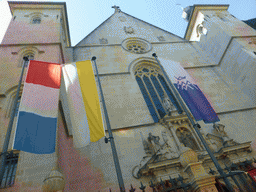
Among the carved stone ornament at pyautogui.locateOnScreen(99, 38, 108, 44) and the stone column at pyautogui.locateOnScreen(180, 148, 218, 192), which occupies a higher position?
the carved stone ornament at pyautogui.locateOnScreen(99, 38, 108, 44)

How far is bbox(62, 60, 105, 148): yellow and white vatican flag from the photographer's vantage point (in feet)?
17.6

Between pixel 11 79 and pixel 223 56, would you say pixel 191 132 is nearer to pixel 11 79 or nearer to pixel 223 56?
pixel 223 56

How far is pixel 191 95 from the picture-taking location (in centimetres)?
774

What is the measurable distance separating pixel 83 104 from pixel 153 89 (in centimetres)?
667

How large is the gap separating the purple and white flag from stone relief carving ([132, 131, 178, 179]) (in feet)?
6.50

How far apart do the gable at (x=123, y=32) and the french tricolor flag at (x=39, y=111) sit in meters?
8.88

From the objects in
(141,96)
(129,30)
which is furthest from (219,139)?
(129,30)

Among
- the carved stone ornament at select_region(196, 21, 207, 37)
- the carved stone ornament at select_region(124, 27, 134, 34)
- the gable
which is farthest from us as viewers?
the carved stone ornament at select_region(124, 27, 134, 34)

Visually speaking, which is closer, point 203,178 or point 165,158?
point 203,178

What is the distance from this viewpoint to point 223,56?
13562 millimetres

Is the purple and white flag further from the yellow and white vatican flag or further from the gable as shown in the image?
the gable

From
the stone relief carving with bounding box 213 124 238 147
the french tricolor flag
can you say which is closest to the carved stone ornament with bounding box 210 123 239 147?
the stone relief carving with bounding box 213 124 238 147

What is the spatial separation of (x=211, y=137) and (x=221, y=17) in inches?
468

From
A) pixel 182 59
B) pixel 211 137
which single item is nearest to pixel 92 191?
pixel 211 137
